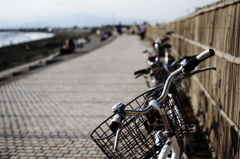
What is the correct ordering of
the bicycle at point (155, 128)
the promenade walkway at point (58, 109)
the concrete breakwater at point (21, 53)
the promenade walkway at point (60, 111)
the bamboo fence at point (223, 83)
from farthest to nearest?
the concrete breakwater at point (21, 53)
the promenade walkway at point (58, 109)
the promenade walkway at point (60, 111)
the bamboo fence at point (223, 83)
the bicycle at point (155, 128)

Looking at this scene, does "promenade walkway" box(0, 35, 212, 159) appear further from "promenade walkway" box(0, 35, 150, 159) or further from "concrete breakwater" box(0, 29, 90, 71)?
"concrete breakwater" box(0, 29, 90, 71)

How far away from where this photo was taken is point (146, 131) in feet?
7.58

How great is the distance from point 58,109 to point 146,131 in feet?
18.0

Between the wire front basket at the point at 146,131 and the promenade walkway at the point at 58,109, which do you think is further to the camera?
the promenade walkway at the point at 58,109

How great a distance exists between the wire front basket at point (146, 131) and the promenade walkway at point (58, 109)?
2.45m

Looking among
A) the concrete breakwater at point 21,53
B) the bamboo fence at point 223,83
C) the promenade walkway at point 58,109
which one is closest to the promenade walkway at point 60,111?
the promenade walkway at point 58,109

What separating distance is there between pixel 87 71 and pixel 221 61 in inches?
398

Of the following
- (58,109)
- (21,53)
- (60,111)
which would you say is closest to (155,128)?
(60,111)

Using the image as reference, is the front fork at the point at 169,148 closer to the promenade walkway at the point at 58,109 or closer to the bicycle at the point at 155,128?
the bicycle at the point at 155,128

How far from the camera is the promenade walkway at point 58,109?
199 inches

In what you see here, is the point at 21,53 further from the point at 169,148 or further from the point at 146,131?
the point at 169,148

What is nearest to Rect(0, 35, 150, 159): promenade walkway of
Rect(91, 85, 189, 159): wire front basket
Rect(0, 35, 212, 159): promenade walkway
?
Rect(0, 35, 212, 159): promenade walkway

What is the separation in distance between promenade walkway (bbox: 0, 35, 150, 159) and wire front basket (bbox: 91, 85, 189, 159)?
2.45 metres

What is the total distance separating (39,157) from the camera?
4699 millimetres
